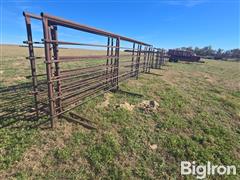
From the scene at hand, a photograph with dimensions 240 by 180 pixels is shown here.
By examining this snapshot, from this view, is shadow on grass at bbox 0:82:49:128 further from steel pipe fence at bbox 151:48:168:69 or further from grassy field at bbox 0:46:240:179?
steel pipe fence at bbox 151:48:168:69

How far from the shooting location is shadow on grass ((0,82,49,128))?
3125 mm

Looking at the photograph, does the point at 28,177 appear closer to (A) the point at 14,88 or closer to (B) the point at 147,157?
(B) the point at 147,157

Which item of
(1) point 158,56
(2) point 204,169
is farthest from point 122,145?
(1) point 158,56

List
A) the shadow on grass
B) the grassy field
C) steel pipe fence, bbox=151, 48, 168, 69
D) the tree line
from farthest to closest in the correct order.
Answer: the tree line < steel pipe fence, bbox=151, 48, 168, 69 < the shadow on grass < the grassy field

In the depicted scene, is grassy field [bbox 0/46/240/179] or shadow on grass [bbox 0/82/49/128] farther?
shadow on grass [bbox 0/82/49/128]

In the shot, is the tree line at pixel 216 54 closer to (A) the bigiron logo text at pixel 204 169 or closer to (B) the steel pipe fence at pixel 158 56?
(B) the steel pipe fence at pixel 158 56

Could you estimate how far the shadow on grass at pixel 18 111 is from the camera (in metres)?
3.12

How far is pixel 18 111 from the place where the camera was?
361 cm

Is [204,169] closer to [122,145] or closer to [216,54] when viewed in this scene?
[122,145]

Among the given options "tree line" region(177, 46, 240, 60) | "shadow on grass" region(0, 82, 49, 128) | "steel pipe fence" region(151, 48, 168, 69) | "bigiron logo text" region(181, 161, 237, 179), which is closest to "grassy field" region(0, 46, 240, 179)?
"bigiron logo text" region(181, 161, 237, 179)

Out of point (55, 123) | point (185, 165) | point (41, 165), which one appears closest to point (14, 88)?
point (55, 123)

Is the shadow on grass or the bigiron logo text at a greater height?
the shadow on grass

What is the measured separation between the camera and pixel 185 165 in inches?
94.0

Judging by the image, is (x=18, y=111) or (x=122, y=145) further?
(x=18, y=111)
